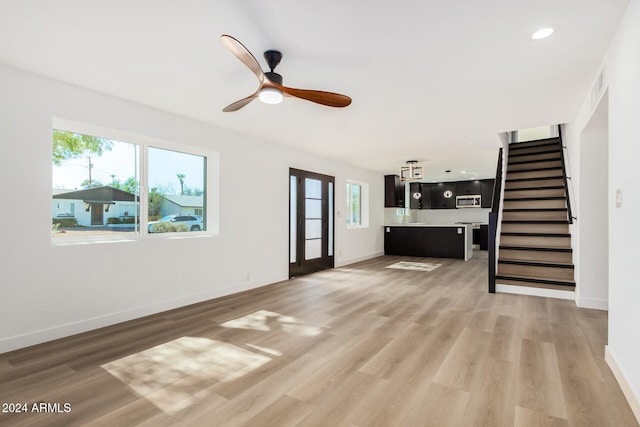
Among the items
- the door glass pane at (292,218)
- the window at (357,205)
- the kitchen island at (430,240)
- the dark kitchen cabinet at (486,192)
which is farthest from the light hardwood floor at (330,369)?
the dark kitchen cabinet at (486,192)

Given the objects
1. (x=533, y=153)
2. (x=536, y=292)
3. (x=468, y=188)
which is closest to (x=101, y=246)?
(x=536, y=292)

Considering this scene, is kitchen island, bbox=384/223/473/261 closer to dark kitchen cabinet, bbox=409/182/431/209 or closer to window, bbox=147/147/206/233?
dark kitchen cabinet, bbox=409/182/431/209

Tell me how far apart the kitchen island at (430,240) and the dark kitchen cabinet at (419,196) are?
2.87m

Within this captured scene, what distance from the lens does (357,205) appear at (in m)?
8.57

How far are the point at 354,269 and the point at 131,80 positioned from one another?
5283mm

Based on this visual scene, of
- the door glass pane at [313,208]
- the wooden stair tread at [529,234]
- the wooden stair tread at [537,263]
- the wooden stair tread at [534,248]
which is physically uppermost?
the door glass pane at [313,208]

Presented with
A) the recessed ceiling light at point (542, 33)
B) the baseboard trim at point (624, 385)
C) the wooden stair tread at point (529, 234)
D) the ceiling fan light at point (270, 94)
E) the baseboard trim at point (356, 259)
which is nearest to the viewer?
the baseboard trim at point (624, 385)

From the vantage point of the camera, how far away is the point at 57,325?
9.82ft

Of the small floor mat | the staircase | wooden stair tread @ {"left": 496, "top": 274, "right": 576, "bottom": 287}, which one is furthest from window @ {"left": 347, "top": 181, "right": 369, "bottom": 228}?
wooden stair tread @ {"left": 496, "top": 274, "right": 576, "bottom": 287}

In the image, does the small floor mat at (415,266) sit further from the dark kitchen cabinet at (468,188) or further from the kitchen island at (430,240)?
the dark kitchen cabinet at (468,188)

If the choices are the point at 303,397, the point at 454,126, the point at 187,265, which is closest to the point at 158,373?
the point at 303,397

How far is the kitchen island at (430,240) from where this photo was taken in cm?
844

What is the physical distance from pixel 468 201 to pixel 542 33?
31.5 feet

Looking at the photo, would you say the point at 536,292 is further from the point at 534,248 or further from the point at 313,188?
Answer: the point at 313,188
